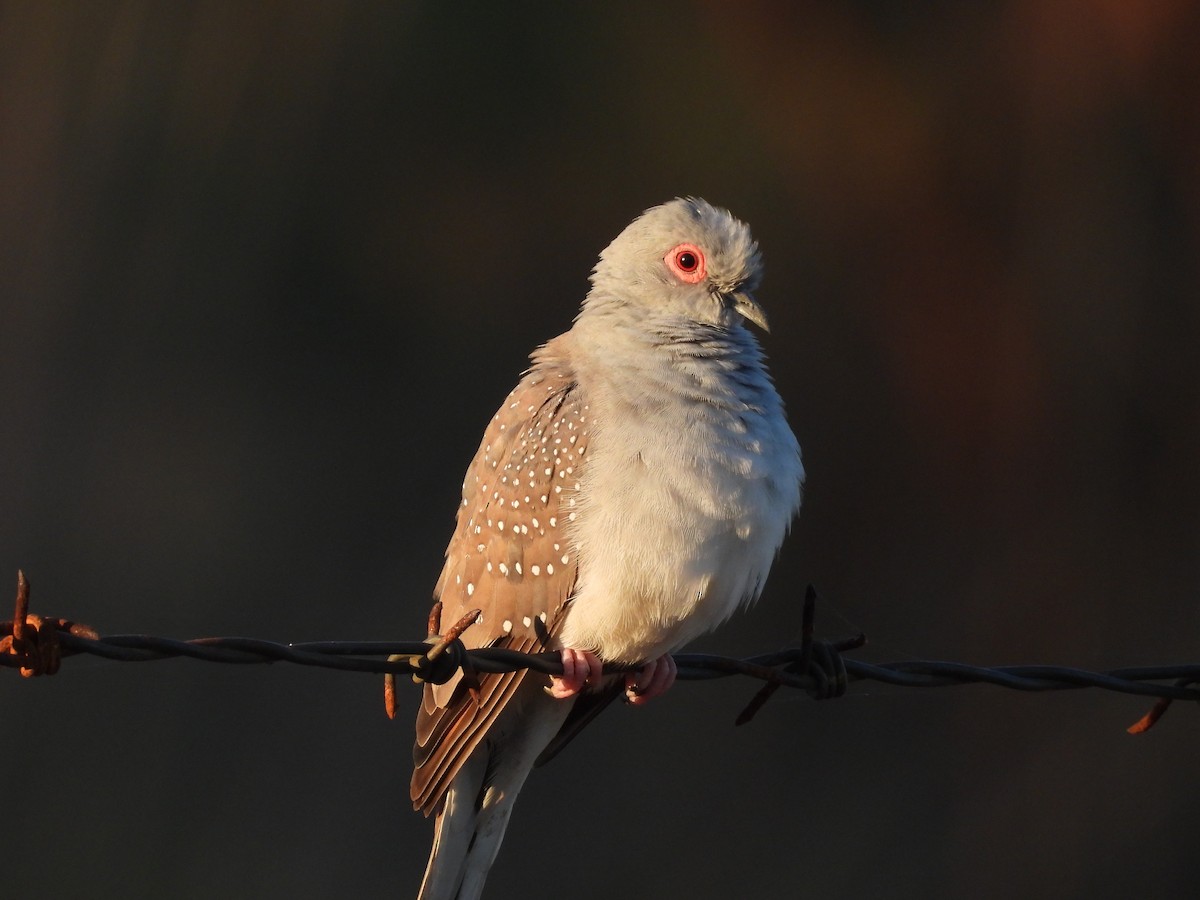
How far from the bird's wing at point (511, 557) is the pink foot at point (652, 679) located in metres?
0.29

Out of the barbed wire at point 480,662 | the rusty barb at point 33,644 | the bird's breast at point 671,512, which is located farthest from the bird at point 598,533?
the rusty barb at point 33,644

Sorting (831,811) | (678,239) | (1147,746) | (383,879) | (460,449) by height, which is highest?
(678,239)

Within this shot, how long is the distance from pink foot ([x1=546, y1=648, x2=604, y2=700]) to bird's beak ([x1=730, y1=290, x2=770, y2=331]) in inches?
40.4

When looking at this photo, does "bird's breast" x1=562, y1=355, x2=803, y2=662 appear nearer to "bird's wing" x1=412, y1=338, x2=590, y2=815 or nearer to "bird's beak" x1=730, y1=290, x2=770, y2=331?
"bird's wing" x1=412, y1=338, x2=590, y2=815

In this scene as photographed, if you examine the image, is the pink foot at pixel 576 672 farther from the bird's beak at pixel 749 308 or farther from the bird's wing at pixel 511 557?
the bird's beak at pixel 749 308

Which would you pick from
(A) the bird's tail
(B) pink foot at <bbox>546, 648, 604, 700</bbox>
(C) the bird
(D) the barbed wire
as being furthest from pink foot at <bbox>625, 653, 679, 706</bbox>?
(D) the barbed wire

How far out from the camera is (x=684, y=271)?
3.93 m

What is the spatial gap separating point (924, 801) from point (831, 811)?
0.56m

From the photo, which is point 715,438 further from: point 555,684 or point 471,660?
point 471,660

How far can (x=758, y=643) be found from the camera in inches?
304

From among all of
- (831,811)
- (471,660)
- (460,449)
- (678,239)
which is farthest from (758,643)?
(471,660)

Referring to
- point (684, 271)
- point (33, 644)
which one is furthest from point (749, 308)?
point (33, 644)

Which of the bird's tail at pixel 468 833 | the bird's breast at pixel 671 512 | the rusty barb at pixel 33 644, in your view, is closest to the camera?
the rusty barb at pixel 33 644

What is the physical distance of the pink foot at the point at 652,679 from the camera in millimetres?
3559
